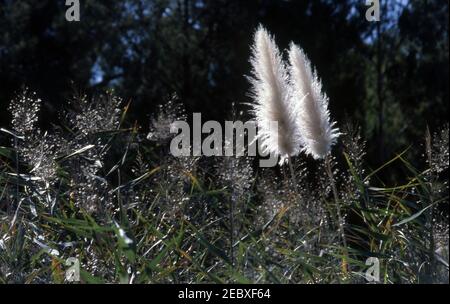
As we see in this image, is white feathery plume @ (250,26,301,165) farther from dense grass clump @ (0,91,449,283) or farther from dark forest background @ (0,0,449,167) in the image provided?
dark forest background @ (0,0,449,167)

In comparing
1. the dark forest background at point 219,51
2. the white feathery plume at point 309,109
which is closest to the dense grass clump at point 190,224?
the white feathery plume at point 309,109

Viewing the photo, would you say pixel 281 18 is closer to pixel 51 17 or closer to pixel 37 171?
pixel 51 17

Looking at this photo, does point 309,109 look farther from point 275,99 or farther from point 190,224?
point 190,224

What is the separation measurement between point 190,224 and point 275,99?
0.64 meters

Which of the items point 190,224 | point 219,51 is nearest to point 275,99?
point 190,224

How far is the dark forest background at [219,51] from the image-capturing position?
60.4 feet

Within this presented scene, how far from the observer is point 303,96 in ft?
11.6

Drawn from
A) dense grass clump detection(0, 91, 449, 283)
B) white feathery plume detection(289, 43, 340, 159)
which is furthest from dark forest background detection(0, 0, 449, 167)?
white feathery plume detection(289, 43, 340, 159)

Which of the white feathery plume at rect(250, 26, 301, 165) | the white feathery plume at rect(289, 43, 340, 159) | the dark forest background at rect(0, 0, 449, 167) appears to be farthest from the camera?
the dark forest background at rect(0, 0, 449, 167)

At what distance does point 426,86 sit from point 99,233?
1918cm

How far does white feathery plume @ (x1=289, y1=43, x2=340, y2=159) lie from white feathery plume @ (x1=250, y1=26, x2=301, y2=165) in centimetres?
7

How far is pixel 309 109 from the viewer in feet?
11.6

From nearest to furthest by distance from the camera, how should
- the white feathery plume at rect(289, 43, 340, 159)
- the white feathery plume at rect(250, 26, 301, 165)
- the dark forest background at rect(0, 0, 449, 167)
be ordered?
the white feathery plume at rect(250, 26, 301, 165), the white feathery plume at rect(289, 43, 340, 159), the dark forest background at rect(0, 0, 449, 167)

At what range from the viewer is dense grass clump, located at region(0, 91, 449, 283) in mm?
3264
